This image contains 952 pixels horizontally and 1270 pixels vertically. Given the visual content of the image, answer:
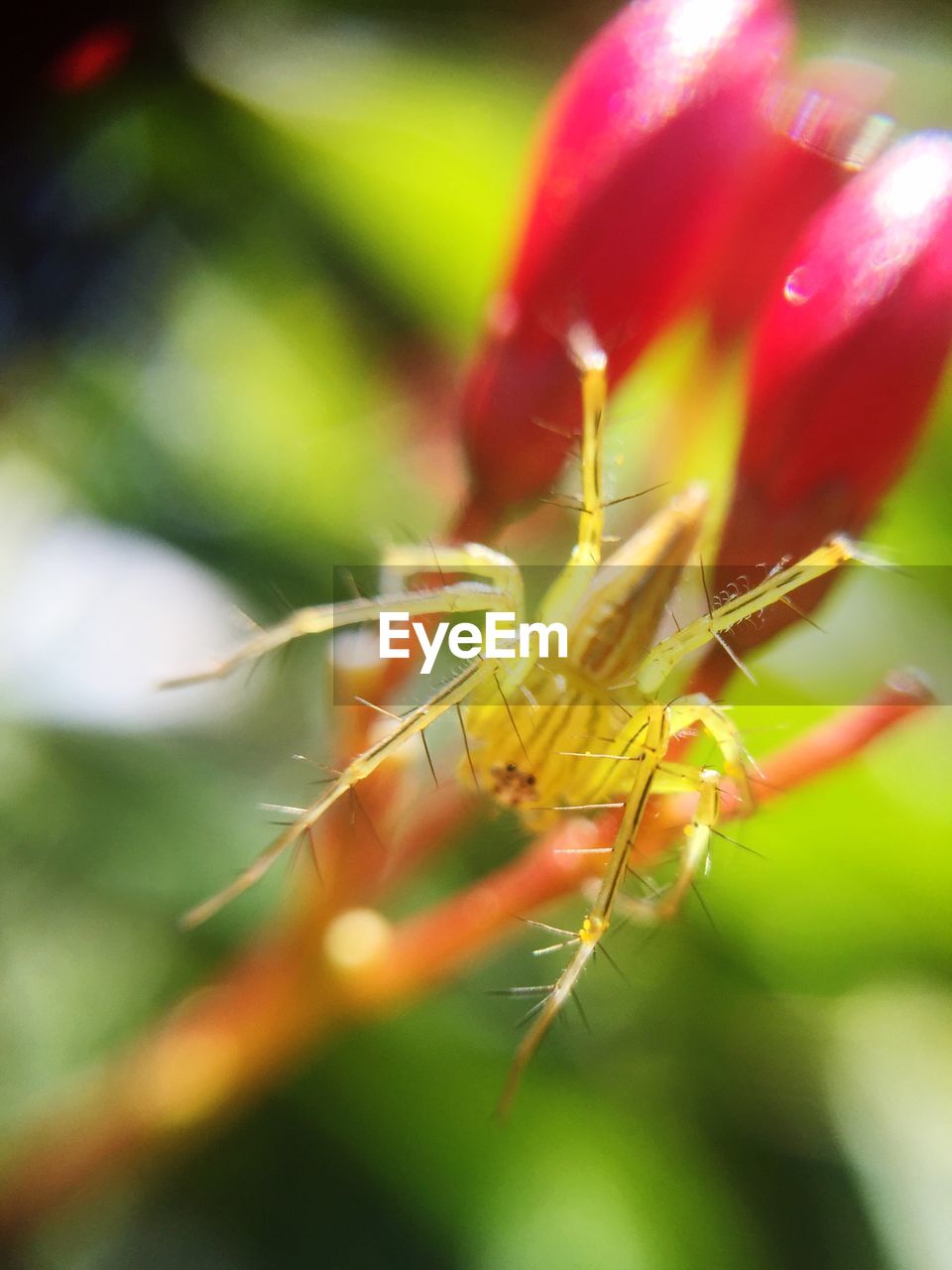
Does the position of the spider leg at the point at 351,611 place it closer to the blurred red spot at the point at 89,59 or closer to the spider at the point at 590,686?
the spider at the point at 590,686

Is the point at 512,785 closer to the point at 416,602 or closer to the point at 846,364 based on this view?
the point at 416,602

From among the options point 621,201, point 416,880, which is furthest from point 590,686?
point 416,880

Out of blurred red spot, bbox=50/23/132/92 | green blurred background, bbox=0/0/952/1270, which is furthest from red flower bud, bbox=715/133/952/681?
blurred red spot, bbox=50/23/132/92

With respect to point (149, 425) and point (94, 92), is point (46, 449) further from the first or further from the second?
point (94, 92)

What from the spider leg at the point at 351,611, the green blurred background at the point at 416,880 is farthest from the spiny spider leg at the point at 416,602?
the green blurred background at the point at 416,880

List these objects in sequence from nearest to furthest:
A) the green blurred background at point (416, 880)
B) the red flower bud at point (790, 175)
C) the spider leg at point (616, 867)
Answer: the spider leg at point (616, 867)
the red flower bud at point (790, 175)
the green blurred background at point (416, 880)
